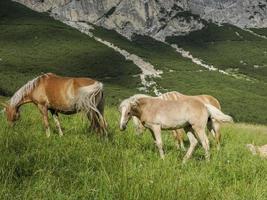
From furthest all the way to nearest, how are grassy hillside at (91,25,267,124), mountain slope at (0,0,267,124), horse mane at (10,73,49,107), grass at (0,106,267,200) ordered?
mountain slope at (0,0,267,124) < grassy hillside at (91,25,267,124) < horse mane at (10,73,49,107) < grass at (0,106,267,200)

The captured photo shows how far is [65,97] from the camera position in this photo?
41.6 feet

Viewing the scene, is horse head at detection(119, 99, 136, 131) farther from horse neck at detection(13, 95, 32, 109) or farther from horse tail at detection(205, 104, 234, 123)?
horse neck at detection(13, 95, 32, 109)

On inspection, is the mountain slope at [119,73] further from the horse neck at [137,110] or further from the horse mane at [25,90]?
the horse neck at [137,110]

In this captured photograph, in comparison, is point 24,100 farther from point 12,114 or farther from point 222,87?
point 222,87

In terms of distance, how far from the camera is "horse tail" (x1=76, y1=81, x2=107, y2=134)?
482 inches

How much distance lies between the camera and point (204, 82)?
165375 millimetres

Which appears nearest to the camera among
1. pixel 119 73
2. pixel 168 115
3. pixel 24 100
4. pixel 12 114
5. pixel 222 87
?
pixel 168 115

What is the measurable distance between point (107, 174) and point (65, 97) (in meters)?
5.93

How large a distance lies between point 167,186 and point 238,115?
4368 inches

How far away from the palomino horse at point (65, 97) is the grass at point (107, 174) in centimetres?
227

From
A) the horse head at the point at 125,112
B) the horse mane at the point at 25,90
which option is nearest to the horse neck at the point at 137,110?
the horse head at the point at 125,112

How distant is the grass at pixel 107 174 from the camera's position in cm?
637

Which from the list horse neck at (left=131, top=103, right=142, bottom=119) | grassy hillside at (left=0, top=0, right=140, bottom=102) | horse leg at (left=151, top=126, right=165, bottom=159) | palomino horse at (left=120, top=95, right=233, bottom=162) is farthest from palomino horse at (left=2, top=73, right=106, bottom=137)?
grassy hillside at (left=0, top=0, right=140, bottom=102)

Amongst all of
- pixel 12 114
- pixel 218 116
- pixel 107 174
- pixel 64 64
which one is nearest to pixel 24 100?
pixel 12 114
